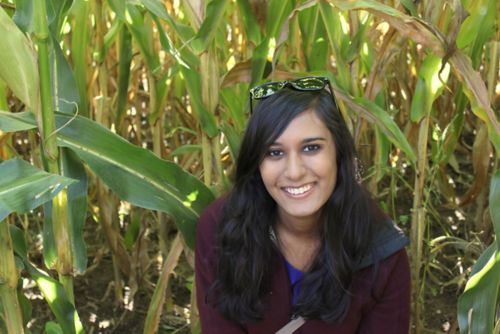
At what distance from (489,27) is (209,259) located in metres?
0.80

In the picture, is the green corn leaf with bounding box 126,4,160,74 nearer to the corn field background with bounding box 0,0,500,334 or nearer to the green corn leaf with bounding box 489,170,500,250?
the corn field background with bounding box 0,0,500,334

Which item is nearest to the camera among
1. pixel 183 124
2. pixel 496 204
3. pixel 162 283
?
pixel 496 204

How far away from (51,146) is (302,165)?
485 mm

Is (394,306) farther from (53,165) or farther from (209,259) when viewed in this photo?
(53,165)

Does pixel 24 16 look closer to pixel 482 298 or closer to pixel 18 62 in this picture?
pixel 18 62

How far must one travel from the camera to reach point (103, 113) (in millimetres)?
2320

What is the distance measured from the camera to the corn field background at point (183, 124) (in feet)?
4.68

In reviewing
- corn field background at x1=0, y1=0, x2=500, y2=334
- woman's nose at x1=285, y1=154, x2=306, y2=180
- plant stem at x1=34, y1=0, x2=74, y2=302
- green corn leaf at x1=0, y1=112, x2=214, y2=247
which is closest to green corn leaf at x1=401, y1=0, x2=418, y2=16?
corn field background at x1=0, y1=0, x2=500, y2=334

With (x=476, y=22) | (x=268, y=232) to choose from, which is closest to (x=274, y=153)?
(x=268, y=232)

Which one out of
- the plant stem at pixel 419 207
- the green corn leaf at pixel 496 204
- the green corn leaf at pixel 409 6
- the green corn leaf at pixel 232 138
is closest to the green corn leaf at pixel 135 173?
the green corn leaf at pixel 232 138

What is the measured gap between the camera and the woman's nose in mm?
1580

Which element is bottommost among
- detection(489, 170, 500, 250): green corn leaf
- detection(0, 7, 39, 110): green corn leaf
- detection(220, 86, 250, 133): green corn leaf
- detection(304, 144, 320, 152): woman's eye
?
detection(489, 170, 500, 250): green corn leaf

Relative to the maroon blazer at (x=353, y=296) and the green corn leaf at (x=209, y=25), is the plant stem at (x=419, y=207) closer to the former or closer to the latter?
the maroon blazer at (x=353, y=296)

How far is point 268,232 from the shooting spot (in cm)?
176
